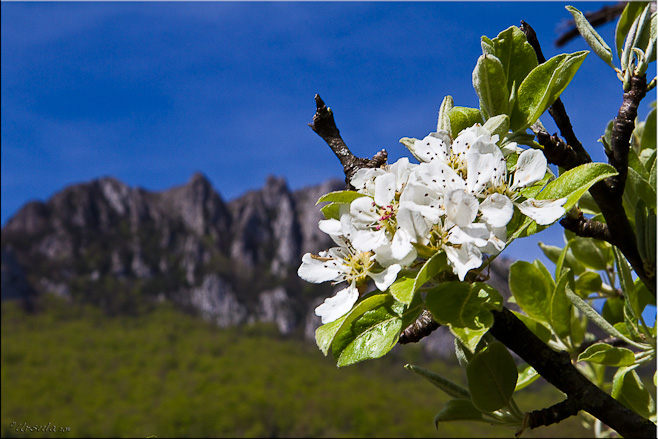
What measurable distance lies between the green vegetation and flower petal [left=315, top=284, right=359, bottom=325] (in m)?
25.9

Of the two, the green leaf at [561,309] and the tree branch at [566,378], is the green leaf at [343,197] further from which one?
the green leaf at [561,309]

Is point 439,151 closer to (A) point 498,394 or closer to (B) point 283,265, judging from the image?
(A) point 498,394

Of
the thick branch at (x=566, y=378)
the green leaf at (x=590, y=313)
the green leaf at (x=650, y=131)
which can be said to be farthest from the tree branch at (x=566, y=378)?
the green leaf at (x=650, y=131)

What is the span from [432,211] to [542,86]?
0.29 metres

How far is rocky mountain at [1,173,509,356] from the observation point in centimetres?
5650

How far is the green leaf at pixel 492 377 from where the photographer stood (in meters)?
0.68

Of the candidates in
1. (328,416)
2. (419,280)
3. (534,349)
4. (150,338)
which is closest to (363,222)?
(419,280)

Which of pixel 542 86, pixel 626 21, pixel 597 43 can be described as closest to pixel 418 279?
pixel 542 86

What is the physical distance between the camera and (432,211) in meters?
0.57

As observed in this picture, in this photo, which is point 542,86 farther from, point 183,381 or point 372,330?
point 183,381

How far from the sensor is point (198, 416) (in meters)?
33.8

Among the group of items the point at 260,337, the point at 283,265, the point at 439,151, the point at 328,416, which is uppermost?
the point at 283,265

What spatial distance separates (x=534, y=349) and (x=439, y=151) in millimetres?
278

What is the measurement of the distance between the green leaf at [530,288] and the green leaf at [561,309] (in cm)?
2
